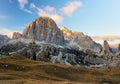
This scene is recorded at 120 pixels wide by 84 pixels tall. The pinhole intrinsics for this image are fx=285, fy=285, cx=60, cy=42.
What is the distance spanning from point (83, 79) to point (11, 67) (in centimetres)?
3220

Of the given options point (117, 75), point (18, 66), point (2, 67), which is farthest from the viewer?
point (117, 75)

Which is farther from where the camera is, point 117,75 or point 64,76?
point 117,75

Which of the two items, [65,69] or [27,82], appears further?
[65,69]

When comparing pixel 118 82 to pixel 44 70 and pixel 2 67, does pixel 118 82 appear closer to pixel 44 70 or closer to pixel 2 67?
pixel 44 70

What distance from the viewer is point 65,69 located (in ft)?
461

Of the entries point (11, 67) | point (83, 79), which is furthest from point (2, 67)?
point (83, 79)

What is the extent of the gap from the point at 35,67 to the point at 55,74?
1050 cm

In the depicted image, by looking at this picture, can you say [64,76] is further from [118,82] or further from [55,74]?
[118,82]

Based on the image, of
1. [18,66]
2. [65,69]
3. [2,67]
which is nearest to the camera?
[2,67]

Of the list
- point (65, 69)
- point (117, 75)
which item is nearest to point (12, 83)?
point (65, 69)

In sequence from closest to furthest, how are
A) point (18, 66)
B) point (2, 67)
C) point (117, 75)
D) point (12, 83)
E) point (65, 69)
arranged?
point (12, 83)
point (2, 67)
point (18, 66)
point (65, 69)
point (117, 75)

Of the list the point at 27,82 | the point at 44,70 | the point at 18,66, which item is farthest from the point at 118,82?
the point at 27,82

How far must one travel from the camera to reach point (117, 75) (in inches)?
6019

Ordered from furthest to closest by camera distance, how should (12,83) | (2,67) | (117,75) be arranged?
(117,75)
(2,67)
(12,83)
